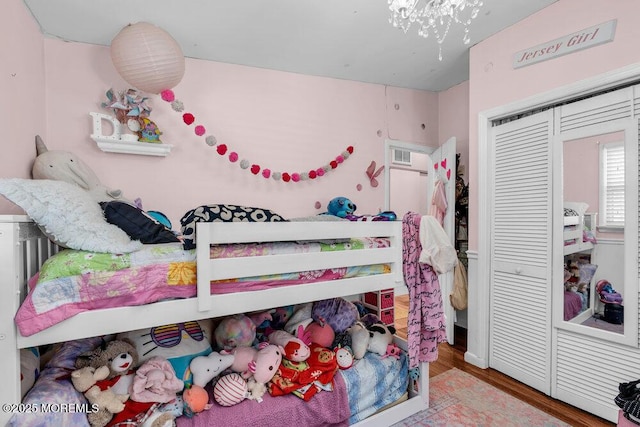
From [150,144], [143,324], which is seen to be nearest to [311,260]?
[143,324]

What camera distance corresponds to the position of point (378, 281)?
5.67ft

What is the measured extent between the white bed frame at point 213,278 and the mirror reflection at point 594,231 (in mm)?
1266

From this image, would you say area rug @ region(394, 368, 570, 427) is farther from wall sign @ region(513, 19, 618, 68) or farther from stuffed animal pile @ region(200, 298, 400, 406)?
wall sign @ region(513, 19, 618, 68)

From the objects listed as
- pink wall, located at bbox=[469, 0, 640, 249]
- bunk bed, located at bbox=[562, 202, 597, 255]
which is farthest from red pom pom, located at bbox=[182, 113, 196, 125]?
bunk bed, located at bbox=[562, 202, 597, 255]

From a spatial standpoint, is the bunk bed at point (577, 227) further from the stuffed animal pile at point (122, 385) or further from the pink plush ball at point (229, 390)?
the stuffed animal pile at point (122, 385)

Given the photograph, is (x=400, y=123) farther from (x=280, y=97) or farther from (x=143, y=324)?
(x=143, y=324)

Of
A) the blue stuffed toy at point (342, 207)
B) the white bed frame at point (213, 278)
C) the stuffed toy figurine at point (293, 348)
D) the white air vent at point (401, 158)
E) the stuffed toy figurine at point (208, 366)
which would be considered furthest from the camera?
the white air vent at point (401, 158)

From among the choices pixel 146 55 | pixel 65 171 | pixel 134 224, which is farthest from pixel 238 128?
pixel 134 224

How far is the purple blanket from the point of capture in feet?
4.65

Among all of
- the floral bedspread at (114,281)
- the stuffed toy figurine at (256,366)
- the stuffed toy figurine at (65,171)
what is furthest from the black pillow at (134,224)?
the stuffed toy figurine at (256,366)

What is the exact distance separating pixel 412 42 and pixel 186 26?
1678 mm

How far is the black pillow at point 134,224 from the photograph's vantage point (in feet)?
4.57

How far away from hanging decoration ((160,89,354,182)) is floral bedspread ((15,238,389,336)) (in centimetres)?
134

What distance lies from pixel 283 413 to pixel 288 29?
2.42 meters
